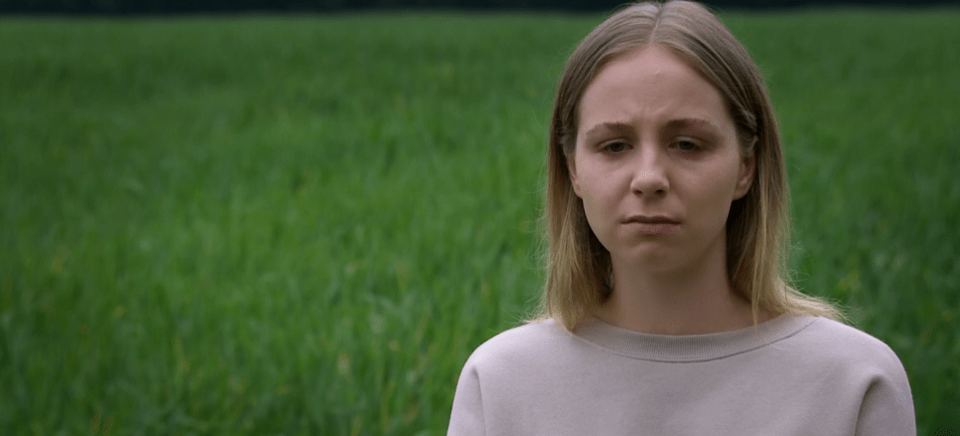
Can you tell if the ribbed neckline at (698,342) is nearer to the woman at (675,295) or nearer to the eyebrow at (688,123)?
the woman at (675,295)

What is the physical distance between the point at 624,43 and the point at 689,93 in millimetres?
135

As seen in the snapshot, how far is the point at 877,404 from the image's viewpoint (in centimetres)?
133

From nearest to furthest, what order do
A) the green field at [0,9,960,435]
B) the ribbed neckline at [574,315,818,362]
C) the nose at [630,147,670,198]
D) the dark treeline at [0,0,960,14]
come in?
the nose at [630,147,670,198]
the ribbed neckline at [574,315,818,362]
the green field at [0,9,960,435]
the dark treeline at [0,0,960,14]

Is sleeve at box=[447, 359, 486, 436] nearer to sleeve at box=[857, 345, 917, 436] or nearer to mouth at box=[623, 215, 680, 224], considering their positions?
mouth at box=[623, 215, 680, 224]

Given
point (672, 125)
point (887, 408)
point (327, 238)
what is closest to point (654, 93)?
point (672, 125)

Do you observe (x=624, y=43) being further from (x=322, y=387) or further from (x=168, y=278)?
(x=168, y=278)

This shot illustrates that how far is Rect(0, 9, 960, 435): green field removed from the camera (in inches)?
134

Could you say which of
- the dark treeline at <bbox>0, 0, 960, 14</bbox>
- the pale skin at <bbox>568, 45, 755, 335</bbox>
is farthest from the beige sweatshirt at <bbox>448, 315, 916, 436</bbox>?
the dark treeline at <bbox>0, 0, 960, 14</bbox>

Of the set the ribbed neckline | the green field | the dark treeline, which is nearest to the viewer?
the ribbed neckline

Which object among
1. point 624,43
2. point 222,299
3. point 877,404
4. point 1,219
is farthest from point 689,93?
point 1,219

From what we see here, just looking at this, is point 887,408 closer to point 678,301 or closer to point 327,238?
point 678,301

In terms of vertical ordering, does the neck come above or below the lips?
below

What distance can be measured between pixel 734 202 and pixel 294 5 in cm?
4064

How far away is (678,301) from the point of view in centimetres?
143
